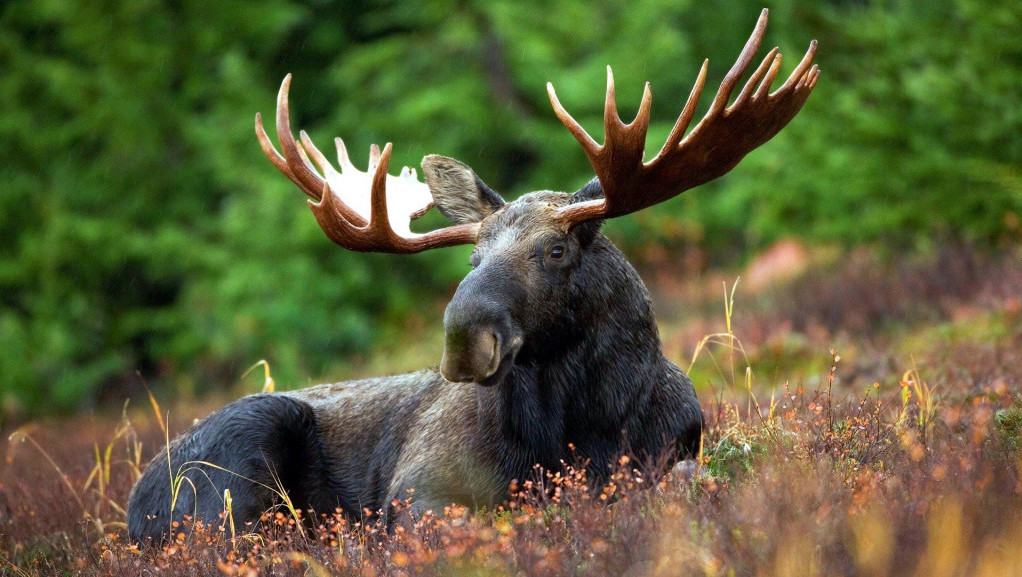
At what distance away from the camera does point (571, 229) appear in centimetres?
441

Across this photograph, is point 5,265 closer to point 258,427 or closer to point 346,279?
point 346,279

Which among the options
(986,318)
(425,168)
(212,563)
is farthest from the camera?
(986,318)

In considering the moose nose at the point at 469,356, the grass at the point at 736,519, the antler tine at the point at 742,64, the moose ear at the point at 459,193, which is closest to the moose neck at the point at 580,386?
the grass at the point at 736,519

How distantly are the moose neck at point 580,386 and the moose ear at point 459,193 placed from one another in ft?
2.37

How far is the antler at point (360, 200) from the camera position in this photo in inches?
187

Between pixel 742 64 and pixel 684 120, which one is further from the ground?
pixel 742 64

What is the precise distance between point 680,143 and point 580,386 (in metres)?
1.12

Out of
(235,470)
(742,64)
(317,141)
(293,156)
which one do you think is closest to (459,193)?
(293,156)

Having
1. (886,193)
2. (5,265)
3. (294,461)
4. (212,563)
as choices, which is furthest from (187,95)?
(212,563)

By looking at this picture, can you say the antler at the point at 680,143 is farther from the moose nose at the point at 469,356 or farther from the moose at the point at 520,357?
the moose nose at the point at 469,356

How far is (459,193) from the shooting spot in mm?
4941

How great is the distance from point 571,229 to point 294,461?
2.00 m

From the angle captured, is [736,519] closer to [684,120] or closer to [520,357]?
[520,357]

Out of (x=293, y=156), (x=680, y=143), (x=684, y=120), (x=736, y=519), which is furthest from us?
(x=293, y=156)
